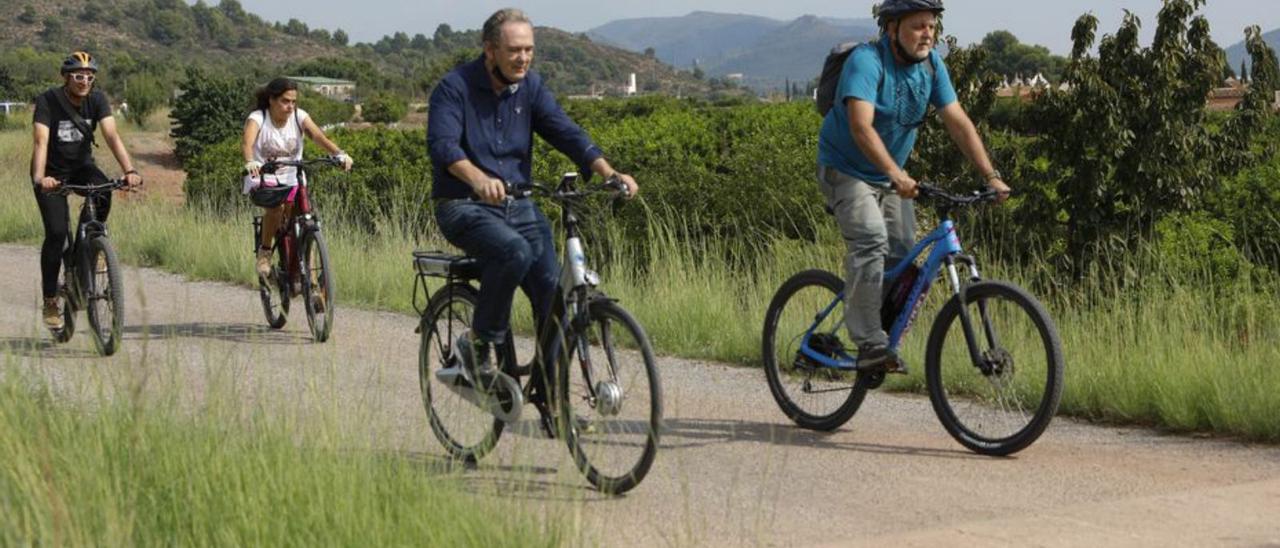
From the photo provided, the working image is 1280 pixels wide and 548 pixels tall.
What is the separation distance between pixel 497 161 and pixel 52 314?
525cm

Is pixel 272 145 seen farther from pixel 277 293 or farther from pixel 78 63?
pixel 78 63

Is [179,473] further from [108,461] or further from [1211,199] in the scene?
[1211,199]

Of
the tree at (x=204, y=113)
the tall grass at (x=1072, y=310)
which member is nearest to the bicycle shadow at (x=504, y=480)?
the tall grass at (x=1072, y=310)

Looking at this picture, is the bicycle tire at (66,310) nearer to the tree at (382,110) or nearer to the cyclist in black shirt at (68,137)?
the cyclist in black shirt at (68,137)

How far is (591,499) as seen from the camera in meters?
6.73

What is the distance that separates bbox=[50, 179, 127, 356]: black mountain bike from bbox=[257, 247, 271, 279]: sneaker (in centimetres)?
123

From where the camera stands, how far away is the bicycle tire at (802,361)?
828 centimetres

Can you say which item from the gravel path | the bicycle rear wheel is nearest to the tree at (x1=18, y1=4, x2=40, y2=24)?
the bicycle rear wheel

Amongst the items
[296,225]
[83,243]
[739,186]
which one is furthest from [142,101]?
[83,243]

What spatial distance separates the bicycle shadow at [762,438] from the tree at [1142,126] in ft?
14.1

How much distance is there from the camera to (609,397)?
6699mm

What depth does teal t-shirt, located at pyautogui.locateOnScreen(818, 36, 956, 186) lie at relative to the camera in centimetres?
777

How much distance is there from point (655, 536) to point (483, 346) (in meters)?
1.40

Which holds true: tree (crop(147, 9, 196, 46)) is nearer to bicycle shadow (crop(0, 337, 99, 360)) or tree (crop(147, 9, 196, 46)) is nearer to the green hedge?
the green hedge
